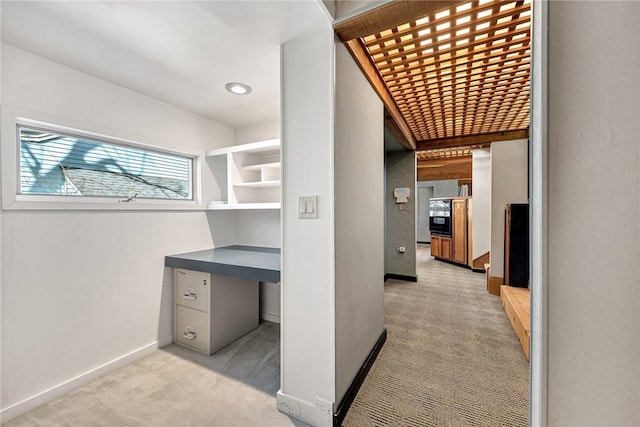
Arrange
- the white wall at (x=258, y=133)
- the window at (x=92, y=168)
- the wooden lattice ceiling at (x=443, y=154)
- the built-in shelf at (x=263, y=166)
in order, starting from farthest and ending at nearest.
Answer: the wooden lattice ceiling at (x=443, y=154) < the white wall at (x=258, y=133) < the built-in shelf at (x=263, y=166) < the window at (x=92, y=168)

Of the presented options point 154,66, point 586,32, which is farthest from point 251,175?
point 586,32

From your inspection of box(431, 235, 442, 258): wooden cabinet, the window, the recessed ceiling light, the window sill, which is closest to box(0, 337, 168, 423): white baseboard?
the window sill

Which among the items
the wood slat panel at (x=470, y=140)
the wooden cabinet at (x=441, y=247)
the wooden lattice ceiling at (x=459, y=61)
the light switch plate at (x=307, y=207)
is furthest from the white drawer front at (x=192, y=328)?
the wooden cabinet at (x=441, y=247)

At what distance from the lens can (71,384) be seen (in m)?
1.65

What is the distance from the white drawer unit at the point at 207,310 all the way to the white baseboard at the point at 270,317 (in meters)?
0.39

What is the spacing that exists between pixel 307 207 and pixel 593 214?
3.53 feet

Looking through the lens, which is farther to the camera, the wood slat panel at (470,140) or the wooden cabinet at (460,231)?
the wooden cabinet at (460,231)

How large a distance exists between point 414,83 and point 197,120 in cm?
205

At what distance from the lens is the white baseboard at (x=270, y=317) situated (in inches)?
106

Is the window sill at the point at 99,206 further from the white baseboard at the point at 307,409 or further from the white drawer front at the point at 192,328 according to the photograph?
the white baseboard at the point at 307,409

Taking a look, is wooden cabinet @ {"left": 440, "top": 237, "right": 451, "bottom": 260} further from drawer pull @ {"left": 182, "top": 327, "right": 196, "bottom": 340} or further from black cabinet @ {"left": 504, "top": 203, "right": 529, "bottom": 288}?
drawer pull @ {"left": 182, "top": 327, "right": 196, "bottom": 340}

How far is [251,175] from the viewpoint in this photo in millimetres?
2633

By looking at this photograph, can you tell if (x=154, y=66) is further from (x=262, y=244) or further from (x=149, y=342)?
(x=149, y=342)

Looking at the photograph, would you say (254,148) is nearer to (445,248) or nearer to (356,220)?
(356,220)
